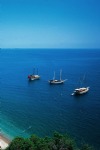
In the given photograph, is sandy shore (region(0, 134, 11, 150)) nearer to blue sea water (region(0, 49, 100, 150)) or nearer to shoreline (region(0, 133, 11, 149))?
shoreline (region(0, 133, 11, 149))

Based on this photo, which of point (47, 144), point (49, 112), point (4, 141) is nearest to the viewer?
point (47, 144)

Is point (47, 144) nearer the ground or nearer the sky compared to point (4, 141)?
nearer the sky

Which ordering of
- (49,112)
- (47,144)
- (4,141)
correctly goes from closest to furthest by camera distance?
(47,144), (4,141), (49,112)

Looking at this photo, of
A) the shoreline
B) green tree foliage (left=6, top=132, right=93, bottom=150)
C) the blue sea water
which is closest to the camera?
green tree foliage (left=6, top=132, right=93, bottom=150)

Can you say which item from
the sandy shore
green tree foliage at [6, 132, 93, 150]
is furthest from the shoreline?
green tree foliage at [6, 132, 93, 150]

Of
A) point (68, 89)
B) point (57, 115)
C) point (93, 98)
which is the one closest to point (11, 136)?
point (57, 115)

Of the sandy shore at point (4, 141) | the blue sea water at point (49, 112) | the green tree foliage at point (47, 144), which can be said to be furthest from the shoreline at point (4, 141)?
the green tree foliage at point (47, 144)

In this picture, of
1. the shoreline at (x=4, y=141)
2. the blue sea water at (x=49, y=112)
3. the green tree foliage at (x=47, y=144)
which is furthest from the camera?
the blue sea water at (x=49, y=112)

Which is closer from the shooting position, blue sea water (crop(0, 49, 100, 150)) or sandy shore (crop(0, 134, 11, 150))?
sandy shore (crop(0, 134, 11, 150))

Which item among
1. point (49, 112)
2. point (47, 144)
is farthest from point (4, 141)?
point (49, 112)

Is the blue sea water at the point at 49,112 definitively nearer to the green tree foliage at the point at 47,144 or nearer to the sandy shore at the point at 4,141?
the sandy shore at the point at 4,141

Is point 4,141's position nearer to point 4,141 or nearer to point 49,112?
point 4,141
